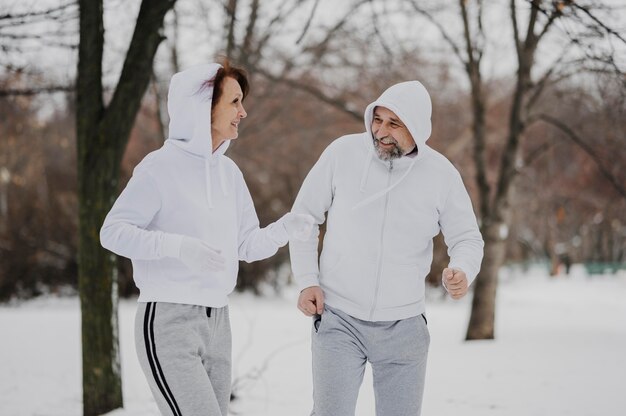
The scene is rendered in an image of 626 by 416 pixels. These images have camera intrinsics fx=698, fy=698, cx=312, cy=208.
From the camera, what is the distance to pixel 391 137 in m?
3.19

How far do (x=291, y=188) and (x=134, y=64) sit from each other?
1411 cm

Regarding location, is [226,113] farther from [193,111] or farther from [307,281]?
[307,281]

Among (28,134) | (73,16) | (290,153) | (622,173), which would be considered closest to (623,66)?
(73,16)

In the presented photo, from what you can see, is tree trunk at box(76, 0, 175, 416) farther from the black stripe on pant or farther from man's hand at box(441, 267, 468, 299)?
man's hand at box(441, 267, 468, 299)

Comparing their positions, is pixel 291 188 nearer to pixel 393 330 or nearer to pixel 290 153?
pixel 290 153

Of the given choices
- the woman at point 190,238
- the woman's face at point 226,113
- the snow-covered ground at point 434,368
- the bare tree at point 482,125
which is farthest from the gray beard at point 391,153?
the bare tree at point 482,125

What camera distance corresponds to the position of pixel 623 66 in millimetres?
5426

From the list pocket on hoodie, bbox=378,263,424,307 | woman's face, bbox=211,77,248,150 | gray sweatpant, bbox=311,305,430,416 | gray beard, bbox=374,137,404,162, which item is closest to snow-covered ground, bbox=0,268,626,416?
gray sweatpant, bbox=311,305,430,416

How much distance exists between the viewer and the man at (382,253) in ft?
10.2

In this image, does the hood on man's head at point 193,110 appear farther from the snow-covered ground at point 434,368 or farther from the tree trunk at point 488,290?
the tree trunk at point 488,290

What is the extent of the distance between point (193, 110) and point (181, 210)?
417 mm

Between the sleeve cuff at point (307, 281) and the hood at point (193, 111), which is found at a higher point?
the hood at point (193, 111)

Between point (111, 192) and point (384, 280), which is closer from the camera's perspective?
point (384, 280)

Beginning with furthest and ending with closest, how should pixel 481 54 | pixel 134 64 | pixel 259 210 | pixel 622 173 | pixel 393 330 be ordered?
pixel 259 210 < pixel 622 173 < pixel 481 54 < pixel 134 64 < pixel 393 330
